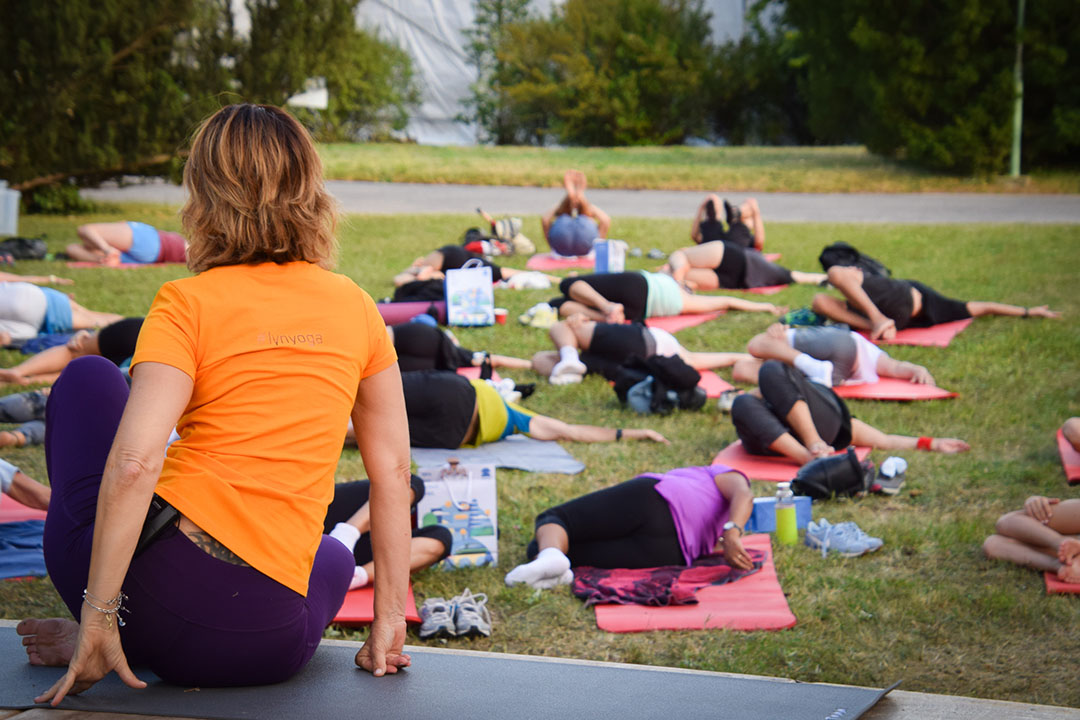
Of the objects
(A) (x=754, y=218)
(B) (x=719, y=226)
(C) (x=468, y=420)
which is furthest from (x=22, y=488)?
(A) (x=754, y=218)

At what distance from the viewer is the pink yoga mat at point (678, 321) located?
8.08 metres

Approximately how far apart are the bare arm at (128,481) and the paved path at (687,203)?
12958 millimetres

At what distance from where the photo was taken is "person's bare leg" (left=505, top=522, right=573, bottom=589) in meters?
3.72

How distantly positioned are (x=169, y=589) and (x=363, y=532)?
164cm

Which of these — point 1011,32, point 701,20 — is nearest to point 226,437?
point 1011,32

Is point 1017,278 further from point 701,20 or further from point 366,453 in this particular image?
point 701,20

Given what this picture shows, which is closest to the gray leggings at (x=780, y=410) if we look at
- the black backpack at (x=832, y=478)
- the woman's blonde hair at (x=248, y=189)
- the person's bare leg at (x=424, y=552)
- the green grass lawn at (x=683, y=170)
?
the black backpack at (x=832, y=478)

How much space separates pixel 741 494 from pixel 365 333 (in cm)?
216

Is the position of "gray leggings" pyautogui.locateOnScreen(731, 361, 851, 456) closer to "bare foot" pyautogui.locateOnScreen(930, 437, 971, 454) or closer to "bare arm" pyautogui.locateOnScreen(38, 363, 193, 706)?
"bare foot" pyautogui.locateOnScreen(930, 437, 971, 454)

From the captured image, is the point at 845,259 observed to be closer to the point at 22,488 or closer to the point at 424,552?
the point at 424,552

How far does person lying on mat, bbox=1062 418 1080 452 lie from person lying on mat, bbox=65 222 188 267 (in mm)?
8244

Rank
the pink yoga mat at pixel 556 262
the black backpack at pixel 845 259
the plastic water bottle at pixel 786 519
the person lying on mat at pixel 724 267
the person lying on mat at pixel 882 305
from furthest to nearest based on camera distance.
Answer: the pink yoga mat at pixel 556 262 < the person lying on mat at pixel 724 267 < the black backpack at pixel 845 259 < the person lying on mat at pixel 882 305 < the plastic water bottle at pixel 786 519

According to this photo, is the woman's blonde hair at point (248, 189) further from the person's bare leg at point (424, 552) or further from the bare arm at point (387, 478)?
the person's bare leg at point (424, 552)

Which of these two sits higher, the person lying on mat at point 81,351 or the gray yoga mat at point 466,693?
the person lying on mat at point 81,351
